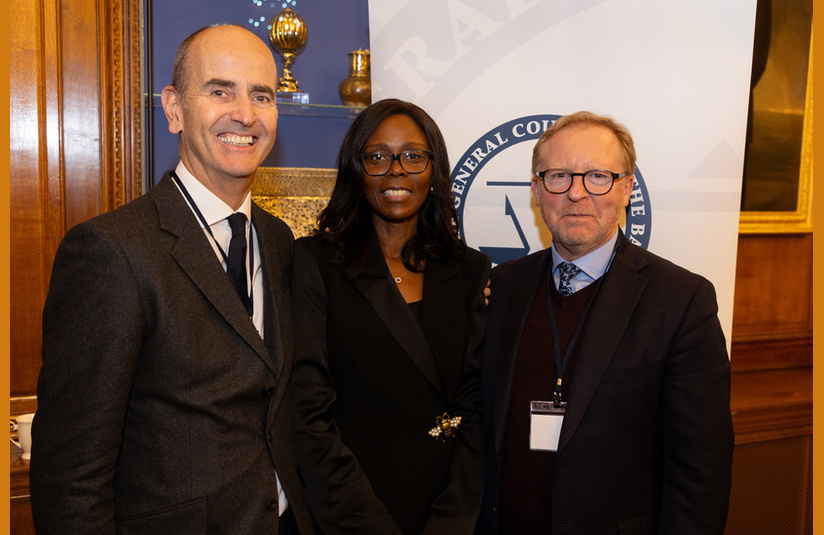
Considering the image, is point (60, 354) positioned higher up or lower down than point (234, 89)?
lower down

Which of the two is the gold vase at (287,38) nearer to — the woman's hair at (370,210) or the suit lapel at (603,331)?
the woman's hair at (370,210)

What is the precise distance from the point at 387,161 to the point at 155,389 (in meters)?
1.03

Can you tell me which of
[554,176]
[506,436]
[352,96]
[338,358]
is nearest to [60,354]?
[338,358]

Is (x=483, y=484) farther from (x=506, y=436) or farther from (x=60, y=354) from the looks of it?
(x=60, y=354)

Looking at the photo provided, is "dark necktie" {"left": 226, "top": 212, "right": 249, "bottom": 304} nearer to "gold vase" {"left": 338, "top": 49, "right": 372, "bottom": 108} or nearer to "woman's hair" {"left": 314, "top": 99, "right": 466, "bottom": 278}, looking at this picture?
"woman's hair" {"left": 314, "top": 99, "right": 466, "bottom": 278}

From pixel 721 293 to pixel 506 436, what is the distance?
146 cm

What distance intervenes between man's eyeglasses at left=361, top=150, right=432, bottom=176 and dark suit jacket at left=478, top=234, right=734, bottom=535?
75cm

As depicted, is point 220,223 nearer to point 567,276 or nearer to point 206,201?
point 206,201

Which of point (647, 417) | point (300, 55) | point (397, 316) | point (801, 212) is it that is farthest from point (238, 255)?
point (801, 212)

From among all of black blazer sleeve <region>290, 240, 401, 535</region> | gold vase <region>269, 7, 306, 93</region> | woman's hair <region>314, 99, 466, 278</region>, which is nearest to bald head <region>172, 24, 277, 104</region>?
woman's hair <region>314, 99, 466, 278</region>

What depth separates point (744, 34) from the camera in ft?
9.40

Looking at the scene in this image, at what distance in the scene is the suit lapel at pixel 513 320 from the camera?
201 cm

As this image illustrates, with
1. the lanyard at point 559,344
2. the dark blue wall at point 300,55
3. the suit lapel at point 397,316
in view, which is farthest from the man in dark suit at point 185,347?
the dark blue wall at point 300,55

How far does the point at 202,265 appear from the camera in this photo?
1.65m
